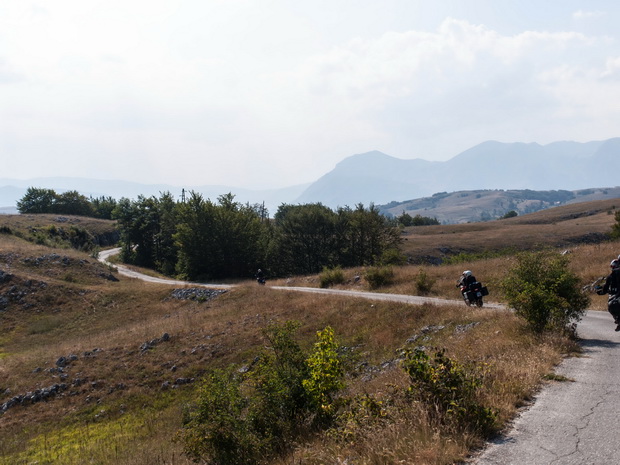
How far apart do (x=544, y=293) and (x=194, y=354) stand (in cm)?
1712

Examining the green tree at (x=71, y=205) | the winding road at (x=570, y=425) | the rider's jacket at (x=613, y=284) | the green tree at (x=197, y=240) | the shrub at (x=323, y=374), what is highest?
the green tree at (x=71, y=205)

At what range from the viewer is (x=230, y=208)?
57.6 meters

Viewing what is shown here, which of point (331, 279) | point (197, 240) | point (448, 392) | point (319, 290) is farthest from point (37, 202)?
point (448, 392)

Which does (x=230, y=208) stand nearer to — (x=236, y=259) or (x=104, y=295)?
(x=236, y=259)

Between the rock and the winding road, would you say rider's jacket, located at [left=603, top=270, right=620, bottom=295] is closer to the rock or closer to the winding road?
the winding road

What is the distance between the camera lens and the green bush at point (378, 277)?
3169 cm

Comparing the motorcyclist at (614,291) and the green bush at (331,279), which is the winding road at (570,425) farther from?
the green bush at (331,279)

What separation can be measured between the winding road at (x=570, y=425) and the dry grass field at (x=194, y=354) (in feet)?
1.02

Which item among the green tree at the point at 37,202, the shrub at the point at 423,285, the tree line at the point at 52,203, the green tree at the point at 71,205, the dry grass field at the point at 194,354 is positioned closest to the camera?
the dry grass field at the point at 194,354

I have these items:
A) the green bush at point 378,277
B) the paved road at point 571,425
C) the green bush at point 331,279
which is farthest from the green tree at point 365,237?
the paved road at point 571,425

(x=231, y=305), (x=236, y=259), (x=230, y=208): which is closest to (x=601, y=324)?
A: (x=231, y=305)

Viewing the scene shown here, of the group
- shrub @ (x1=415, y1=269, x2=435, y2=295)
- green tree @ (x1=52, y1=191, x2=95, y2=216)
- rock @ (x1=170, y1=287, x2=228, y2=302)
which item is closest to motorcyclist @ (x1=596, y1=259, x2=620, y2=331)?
shrub @ (x1=415, y1=269, x2=435, y2=295)

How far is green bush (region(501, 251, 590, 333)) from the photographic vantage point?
10805mm

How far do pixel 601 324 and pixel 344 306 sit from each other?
13.2 metres
